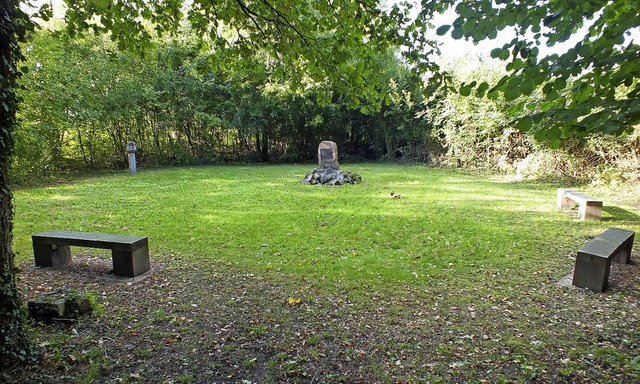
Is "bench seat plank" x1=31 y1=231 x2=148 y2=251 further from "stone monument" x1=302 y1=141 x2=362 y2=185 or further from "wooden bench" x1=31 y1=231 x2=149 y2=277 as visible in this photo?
"stone monument" x1=302 y1=141 x2=362 y2=185

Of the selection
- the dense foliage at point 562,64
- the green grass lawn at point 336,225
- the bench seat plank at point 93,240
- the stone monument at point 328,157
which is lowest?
the green grass lawn at point 336,225

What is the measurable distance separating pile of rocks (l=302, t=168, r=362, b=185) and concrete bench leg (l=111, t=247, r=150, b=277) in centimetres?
774

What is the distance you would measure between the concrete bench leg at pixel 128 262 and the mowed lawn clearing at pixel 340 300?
116mm

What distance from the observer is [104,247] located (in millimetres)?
4309

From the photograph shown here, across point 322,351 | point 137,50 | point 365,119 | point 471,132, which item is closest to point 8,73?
point 137,50

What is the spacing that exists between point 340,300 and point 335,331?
1.98ft

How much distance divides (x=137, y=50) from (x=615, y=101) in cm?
451

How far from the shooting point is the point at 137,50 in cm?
425

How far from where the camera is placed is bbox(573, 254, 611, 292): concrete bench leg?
3775 mm

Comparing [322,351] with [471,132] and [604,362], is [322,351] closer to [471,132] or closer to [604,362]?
[604,362]

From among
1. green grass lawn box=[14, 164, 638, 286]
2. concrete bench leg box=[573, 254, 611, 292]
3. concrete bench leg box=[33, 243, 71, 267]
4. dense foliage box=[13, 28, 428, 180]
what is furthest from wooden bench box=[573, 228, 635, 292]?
dense foliage box=[13, 28, 428, 180]

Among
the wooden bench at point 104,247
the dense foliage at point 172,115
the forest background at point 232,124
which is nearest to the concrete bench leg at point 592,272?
the wooden bench at point 104,247

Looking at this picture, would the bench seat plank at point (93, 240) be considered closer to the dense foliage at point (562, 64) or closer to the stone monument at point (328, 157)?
the dense foliage at point (562, 64)

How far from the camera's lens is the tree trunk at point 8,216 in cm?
221
